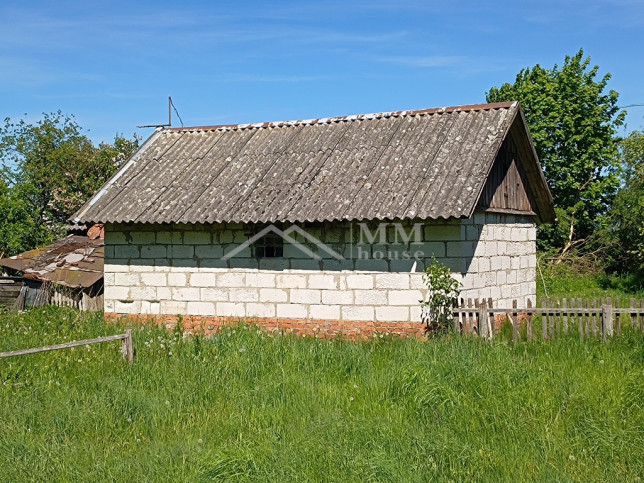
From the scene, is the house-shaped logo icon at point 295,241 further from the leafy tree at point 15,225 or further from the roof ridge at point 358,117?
the leafy tree at point 15,225

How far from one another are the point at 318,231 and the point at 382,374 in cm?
520

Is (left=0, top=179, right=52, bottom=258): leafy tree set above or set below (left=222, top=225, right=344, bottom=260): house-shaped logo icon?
above

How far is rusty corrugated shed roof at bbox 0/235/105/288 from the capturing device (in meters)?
18.0

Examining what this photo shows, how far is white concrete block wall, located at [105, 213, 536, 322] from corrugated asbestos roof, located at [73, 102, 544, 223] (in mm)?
505

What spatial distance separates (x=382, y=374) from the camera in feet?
29.5

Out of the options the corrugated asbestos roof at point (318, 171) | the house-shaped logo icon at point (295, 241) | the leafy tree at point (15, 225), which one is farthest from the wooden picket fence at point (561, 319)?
the leafy tree at point (15, 225)

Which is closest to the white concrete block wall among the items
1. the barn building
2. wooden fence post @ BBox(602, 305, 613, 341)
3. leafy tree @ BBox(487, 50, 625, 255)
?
the barn building

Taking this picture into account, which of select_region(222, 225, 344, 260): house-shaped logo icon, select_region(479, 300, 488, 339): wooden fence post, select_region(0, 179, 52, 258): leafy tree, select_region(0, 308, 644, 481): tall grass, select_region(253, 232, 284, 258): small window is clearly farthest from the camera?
select_region(0, 179, 52, 258): leafy tree

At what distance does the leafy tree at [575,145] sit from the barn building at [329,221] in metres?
16.2

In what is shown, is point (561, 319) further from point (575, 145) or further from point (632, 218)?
point (575, 145)

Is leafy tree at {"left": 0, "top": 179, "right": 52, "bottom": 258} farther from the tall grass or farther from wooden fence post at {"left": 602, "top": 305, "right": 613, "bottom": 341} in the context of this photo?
wooden fence post at {"left": 602, "top": 305, "right": 613, "bottom": 341}

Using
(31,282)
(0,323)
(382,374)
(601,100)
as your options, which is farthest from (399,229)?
(601,100)

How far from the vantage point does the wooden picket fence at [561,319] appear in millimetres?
11219

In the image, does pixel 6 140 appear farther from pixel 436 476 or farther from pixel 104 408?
pixel 436 476
